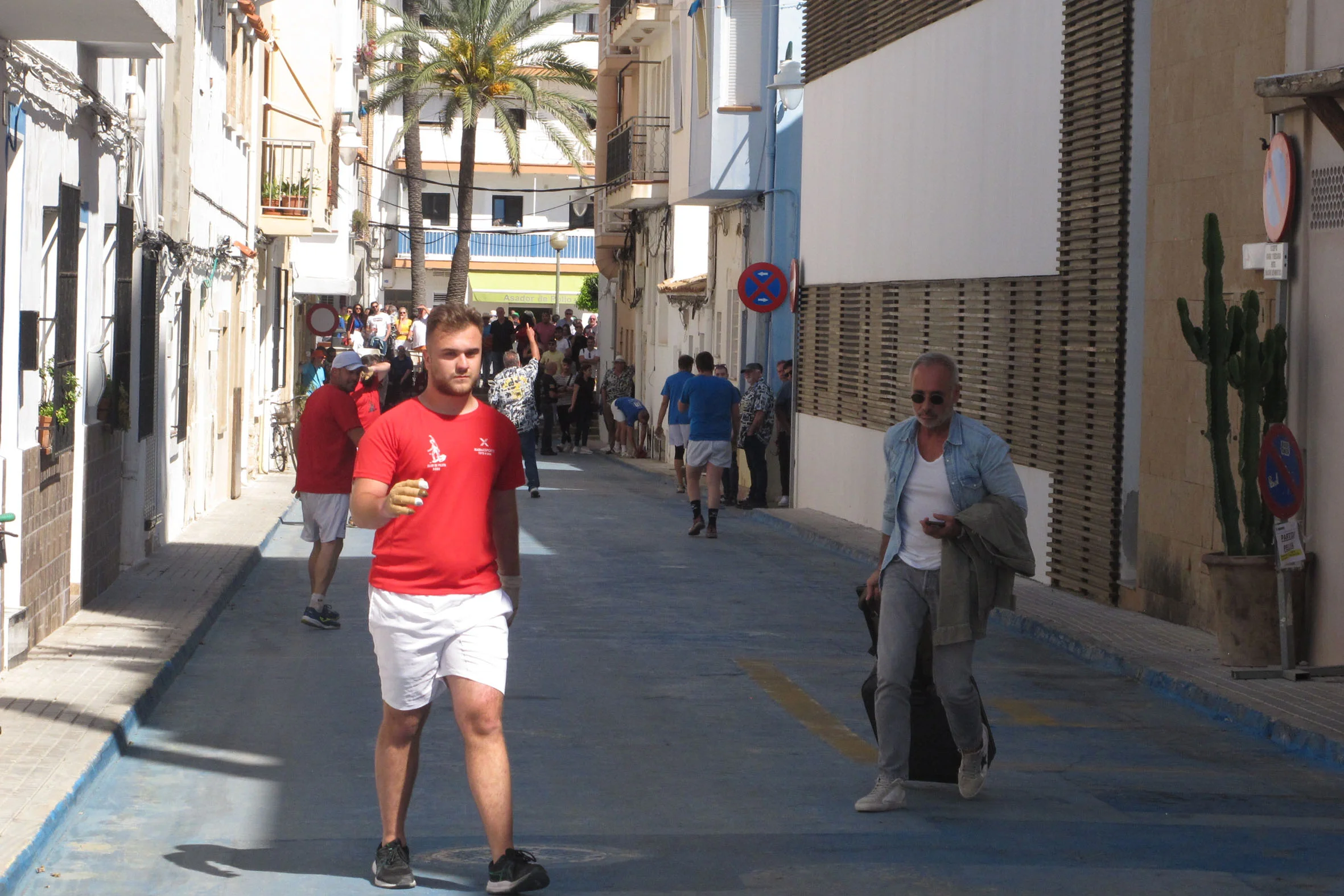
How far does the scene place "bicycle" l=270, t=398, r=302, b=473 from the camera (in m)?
28.0

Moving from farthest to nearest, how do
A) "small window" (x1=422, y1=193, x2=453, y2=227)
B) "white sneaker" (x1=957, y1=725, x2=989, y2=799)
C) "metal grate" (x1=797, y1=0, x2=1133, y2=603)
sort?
"small window" (x1=422, y1=193, x2=453, y2=227)
"metal grate" (x1=797, y1=0, x2=1133, y2=603)
"white sneaker" (x1=957, y1=725, x2=989, y2=799)

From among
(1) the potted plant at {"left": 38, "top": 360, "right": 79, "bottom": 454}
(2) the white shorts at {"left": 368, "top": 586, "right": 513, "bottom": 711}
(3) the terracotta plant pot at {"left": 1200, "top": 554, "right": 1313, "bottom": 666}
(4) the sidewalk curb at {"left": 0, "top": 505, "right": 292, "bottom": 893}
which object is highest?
(1) the potted plant at {"left": 38, "top": 360, "right": 79, "bottom": 454}

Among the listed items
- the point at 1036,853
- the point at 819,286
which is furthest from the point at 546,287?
the point at 1036,853

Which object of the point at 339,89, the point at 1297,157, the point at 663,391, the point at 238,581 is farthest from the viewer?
the point at 339,89

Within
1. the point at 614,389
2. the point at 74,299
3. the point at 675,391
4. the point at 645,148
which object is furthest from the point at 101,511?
the point at 645,148

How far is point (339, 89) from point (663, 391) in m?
19.0

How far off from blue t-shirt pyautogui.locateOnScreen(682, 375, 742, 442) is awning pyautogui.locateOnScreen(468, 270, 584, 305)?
185 feet

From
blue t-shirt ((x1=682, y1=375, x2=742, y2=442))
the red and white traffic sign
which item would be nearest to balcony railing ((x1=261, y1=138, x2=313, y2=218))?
blue t-shirt ((x1=682, y1=375, x2=742, y2=442))

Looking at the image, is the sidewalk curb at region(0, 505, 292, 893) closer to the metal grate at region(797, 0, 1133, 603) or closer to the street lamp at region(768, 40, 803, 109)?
the metal grate at region(797, 0, 1133, 603)

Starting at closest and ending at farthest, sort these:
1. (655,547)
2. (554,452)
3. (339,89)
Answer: (655,547), (554,452), (339,89)

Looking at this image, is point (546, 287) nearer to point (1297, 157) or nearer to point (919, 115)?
point (919, 115)

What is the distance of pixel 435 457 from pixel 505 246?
71.4 m

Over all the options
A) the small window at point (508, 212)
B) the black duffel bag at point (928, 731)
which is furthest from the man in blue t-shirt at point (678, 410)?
the small window at point (508, 212)

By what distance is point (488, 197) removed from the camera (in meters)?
78.8
